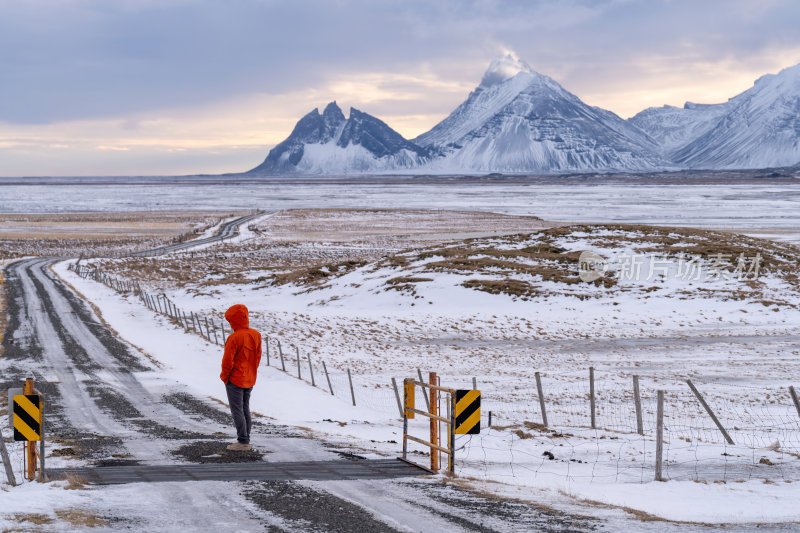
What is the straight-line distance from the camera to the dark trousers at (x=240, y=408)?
1257 cm

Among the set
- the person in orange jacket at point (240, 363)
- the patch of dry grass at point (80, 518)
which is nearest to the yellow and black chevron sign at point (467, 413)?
the person in orange jacket at point (240, 363)

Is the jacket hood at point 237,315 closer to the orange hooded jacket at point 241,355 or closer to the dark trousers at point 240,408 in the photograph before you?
the orange hooded jacket at point 241,355

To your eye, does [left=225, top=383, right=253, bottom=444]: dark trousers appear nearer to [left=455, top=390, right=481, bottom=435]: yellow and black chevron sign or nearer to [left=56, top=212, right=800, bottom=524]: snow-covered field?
[left=56, top=212, right=800, bottom=524]: snow-covered field

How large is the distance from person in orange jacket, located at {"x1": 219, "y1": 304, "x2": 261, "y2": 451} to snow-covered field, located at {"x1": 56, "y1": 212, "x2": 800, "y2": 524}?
7.34ft

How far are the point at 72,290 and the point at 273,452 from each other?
43.9 metres

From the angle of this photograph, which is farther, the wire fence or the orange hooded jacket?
the wire fence

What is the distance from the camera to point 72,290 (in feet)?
171

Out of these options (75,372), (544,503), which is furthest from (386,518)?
(75,372)

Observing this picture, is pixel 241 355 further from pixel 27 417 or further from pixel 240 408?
pixel 27 417

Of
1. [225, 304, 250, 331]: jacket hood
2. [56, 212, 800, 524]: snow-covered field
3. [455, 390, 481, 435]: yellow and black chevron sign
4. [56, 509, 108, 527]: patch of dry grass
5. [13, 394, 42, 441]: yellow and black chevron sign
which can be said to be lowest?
[56, 212, 800, 524]: snow-covered field

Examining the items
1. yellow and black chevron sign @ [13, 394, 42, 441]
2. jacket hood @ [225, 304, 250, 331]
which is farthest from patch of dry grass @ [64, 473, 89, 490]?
jacket hood @ [225, 304, 250, 331]

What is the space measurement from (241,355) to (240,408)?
919 millimetres

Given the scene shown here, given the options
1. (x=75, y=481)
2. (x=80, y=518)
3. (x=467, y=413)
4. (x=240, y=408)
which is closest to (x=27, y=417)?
(x=75, y=481)

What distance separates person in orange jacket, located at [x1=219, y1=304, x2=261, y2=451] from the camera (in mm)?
12266
